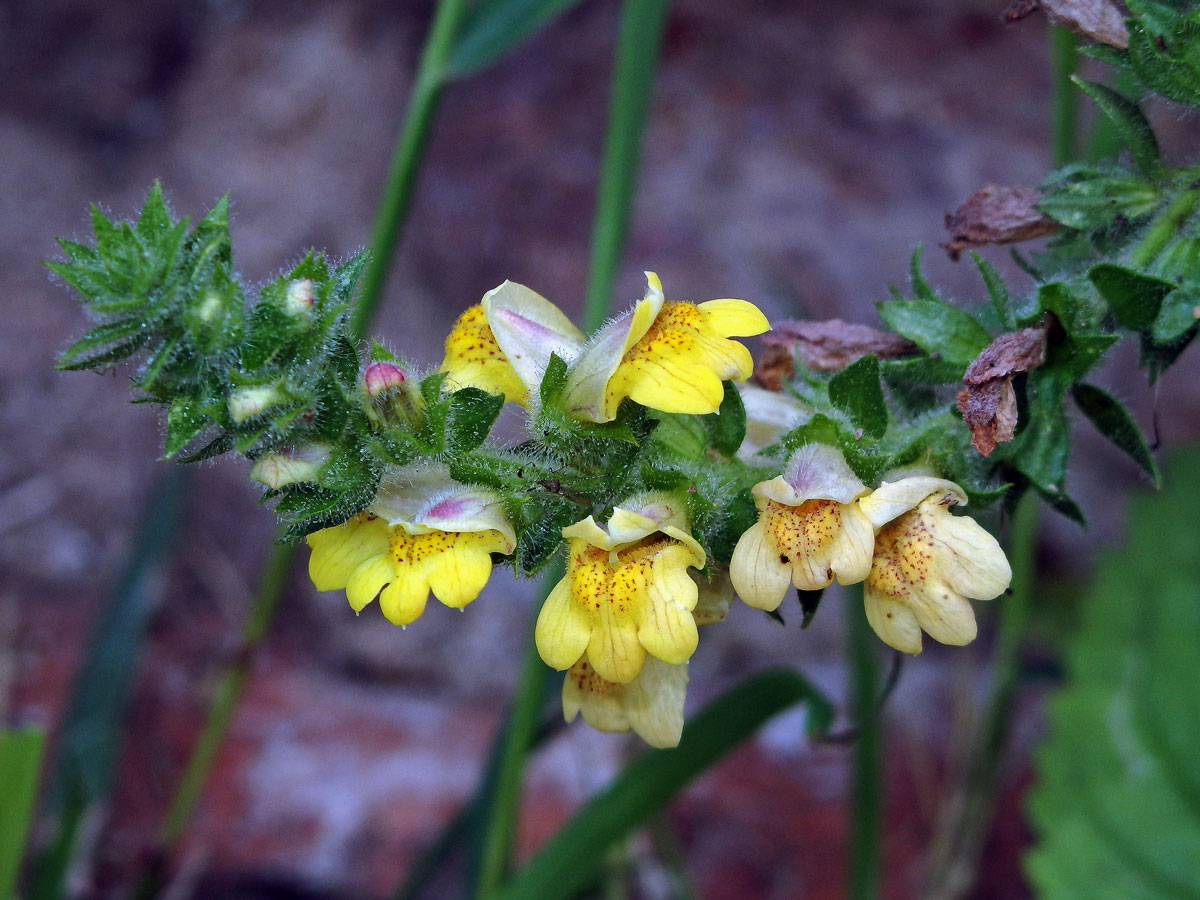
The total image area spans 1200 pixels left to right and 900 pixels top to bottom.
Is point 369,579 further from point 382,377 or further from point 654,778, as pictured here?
point 654,778

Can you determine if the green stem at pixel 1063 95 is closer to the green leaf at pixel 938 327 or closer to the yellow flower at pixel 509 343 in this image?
the green leaf at pixel 938 327

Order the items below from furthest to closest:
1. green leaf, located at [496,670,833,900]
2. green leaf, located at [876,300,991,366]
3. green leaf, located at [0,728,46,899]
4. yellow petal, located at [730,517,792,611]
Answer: green leaf, located at [496,670,833,900] → green leaf, located at [0,728,46,899] → green leaf, located at [876,300,991,366] → yellow petal, located at [730,517,792,611]

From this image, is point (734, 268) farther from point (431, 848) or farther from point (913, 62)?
point (431, 848)

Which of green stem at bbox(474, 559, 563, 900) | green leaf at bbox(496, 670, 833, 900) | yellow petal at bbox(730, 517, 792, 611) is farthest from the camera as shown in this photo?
green stem at bbox(474, 559, 563, 900)

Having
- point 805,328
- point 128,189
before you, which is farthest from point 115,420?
point 805,328

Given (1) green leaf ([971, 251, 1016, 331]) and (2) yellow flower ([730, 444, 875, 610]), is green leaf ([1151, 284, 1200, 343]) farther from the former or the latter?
(2) yellow flower ([730, 444, 875, 610])

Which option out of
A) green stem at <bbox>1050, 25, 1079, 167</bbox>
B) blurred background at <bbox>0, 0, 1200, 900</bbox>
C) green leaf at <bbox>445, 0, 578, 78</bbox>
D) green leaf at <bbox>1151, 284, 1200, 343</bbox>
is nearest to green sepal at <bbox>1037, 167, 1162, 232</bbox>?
green leaf at <bbox>1151, 284, 1200, 343</bbox>
